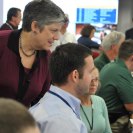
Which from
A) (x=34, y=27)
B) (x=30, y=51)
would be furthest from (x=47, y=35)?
(x=30, y=51)

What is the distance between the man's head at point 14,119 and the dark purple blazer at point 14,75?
1315 mm

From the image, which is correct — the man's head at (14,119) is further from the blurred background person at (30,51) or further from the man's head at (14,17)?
the man's head at (14,17)

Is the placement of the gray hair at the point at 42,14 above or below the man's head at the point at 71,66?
above

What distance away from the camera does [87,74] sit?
1821 millimetres

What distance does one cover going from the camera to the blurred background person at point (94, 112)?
7.44 ft

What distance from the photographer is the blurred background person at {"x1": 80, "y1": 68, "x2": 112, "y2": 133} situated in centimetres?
227

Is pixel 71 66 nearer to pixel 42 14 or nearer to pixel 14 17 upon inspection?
pixel 42 14

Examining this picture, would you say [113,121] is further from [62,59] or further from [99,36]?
[99,36]

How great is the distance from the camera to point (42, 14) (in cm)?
202

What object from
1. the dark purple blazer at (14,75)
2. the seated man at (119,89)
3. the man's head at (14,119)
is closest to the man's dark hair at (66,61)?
the dark purple blazer at (14,75)

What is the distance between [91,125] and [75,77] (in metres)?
0.61

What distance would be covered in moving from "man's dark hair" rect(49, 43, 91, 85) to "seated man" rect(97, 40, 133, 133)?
50.9 inches

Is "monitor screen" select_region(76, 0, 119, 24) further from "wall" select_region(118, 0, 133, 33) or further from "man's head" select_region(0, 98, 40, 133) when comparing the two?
"man's head" select_region(0, 98, 40, 133)

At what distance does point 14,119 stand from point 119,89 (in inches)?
93.5
